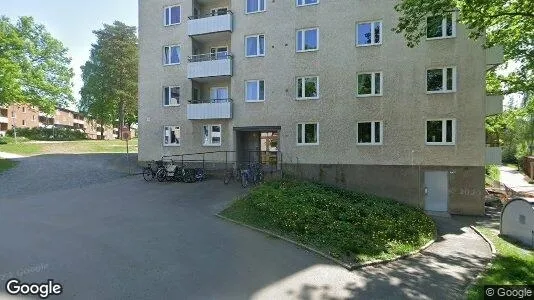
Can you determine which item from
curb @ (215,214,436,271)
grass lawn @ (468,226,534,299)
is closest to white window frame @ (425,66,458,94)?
grass lawn @ (468,226,534,299)

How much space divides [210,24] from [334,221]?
662 inches

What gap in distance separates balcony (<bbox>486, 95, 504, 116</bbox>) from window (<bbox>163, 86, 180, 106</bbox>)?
1959 centimetres

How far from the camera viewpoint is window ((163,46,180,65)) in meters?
23.9

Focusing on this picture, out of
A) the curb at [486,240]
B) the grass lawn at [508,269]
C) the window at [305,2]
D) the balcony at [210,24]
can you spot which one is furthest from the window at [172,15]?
the grass lawn at [508,269]

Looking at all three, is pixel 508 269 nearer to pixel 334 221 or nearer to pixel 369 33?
pixel 334 221

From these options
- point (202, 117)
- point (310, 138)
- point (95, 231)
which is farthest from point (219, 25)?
point (95, 231)

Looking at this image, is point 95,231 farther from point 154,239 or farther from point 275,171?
point 275,171

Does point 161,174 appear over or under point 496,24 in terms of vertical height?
under

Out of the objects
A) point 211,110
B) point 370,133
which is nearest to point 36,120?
point 211,110

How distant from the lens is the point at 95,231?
33.8 feet

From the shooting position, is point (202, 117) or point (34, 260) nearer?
point (34, 260)

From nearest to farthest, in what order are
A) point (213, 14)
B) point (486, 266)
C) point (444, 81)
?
point (486, 266)
point (444, 81)
point (213, 14)

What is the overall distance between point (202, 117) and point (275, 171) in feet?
20.9

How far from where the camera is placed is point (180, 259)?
8281 millimetres
